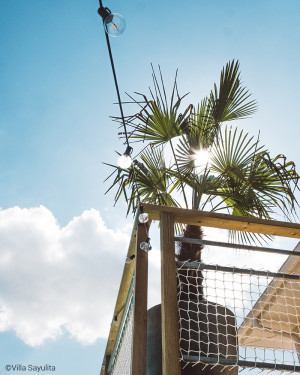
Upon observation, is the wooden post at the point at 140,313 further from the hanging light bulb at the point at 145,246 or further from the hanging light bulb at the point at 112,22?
the hanging light bulb at the point at 112,22

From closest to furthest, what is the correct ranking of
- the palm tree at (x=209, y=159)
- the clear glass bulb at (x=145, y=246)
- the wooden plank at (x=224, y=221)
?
the clear glass bulb at (x=145, y=246), the wooden plank at (x=224, y=221), the palm tree at (x=209, y=159)

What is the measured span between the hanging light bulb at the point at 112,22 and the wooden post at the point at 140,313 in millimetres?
1180

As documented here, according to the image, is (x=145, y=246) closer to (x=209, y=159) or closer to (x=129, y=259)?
(x=129, y=259)

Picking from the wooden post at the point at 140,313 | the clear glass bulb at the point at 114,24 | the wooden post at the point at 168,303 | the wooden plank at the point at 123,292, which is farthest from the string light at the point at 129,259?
the clear glass bulb at the point at 114,24

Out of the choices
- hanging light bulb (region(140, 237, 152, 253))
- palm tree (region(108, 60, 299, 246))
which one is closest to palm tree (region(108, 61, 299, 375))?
palm tree (region(108, 60, 299, 246))

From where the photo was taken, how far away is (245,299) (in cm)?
147

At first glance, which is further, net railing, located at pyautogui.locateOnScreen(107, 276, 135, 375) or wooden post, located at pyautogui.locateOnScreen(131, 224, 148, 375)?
net railing, located at pyautogui.locateOnScreen(107, 276, 135, 375)

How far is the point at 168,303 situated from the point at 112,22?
60.9 inches

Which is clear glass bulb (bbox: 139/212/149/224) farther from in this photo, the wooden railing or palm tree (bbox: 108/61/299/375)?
palm tree (bbox: 108/61/299/375)

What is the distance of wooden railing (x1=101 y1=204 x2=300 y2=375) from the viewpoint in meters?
1.19

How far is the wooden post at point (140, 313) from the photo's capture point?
1.20 meters

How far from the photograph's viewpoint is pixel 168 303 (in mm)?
1272

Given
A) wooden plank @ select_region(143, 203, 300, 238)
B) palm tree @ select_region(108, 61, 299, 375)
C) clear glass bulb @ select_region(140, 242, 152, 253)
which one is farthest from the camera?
palm tree @ select_region(108, 61, 299, 375)

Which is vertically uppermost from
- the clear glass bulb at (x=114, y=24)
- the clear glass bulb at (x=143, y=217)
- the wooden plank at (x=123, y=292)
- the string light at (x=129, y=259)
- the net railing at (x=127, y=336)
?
the clear glass bulb at (x=114, y=24)
